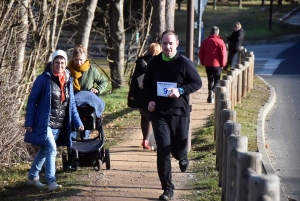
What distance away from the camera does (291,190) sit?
29.9ft

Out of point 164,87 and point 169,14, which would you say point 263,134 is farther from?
point 169,14

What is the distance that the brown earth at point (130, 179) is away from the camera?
315 inches

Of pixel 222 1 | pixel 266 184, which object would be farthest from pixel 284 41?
pixel 266 184

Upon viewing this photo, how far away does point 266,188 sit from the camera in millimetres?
4602

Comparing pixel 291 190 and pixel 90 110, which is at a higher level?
pixel 90 110

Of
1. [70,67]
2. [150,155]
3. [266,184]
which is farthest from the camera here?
[150,155]

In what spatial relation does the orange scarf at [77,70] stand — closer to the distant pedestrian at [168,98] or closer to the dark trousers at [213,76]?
the distant pedestrian at [168,98]

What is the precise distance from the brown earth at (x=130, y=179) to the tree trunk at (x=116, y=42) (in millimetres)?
9171

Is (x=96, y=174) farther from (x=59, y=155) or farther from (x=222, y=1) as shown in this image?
(x=222, y=1)

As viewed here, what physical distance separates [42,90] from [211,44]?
926cm

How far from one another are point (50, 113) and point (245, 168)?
10.8 ft

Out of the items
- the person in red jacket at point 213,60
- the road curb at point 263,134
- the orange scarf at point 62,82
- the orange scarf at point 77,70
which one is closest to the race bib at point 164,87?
the orange scarf at point 62,82

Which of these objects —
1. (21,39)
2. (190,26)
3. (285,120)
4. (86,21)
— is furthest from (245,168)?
(86,21)

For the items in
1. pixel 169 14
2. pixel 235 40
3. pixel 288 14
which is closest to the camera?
pixel 169 14
